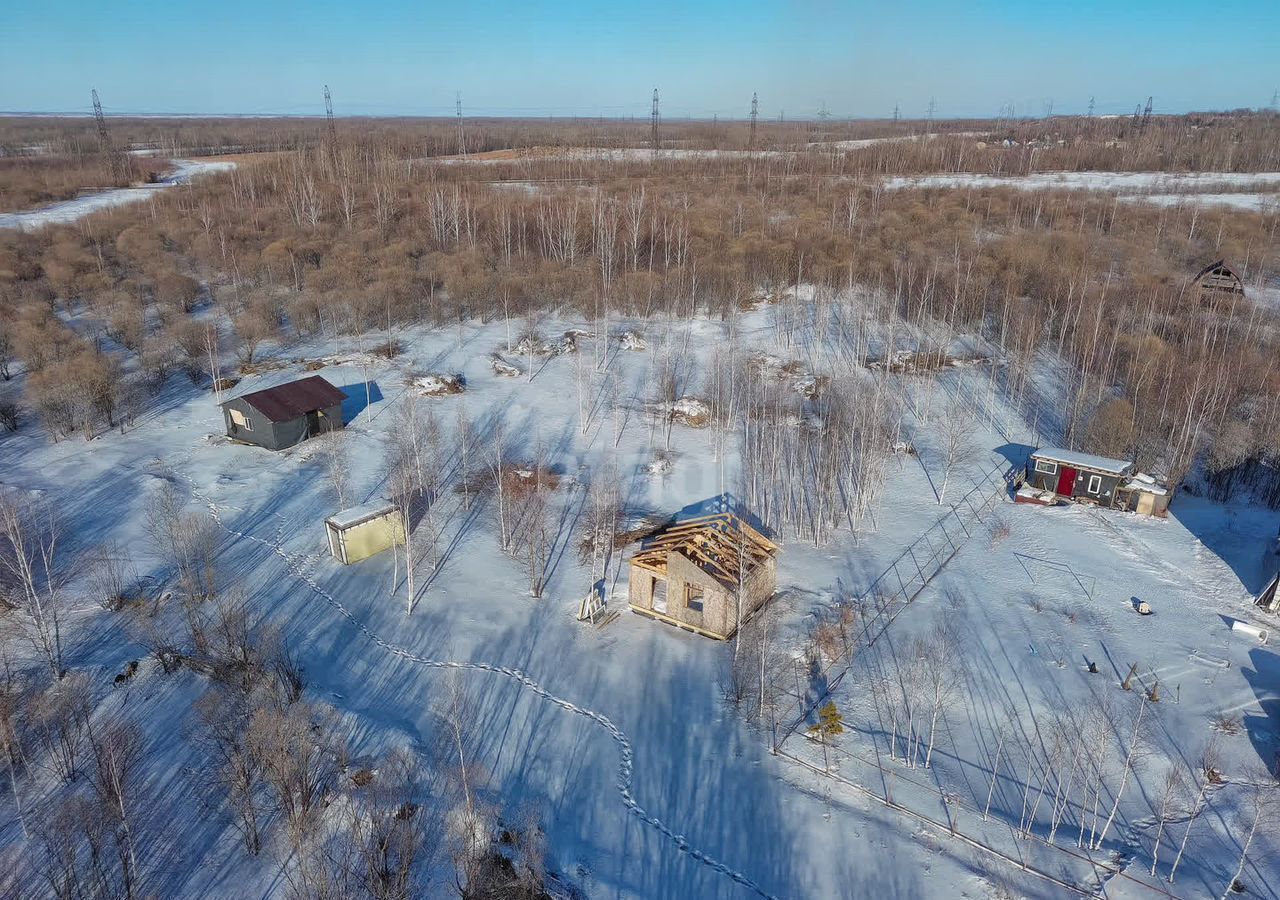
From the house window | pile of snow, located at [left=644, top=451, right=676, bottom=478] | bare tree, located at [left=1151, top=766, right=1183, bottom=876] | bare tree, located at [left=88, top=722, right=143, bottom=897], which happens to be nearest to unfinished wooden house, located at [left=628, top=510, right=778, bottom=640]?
the house window

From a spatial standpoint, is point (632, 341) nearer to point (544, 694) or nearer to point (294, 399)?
point (294, 399)

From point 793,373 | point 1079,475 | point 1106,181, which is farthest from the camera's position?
point 1106,181

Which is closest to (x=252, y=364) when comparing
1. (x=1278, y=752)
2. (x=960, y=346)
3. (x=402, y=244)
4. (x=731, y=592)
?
(x=402, y=244)

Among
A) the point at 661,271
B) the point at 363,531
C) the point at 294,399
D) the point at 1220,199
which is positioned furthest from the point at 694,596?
the point at 1220,199

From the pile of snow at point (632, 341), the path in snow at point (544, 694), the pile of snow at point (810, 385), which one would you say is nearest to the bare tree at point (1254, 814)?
the path in snow at point (544, 694)

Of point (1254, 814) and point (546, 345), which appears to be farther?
point (546, 345)
